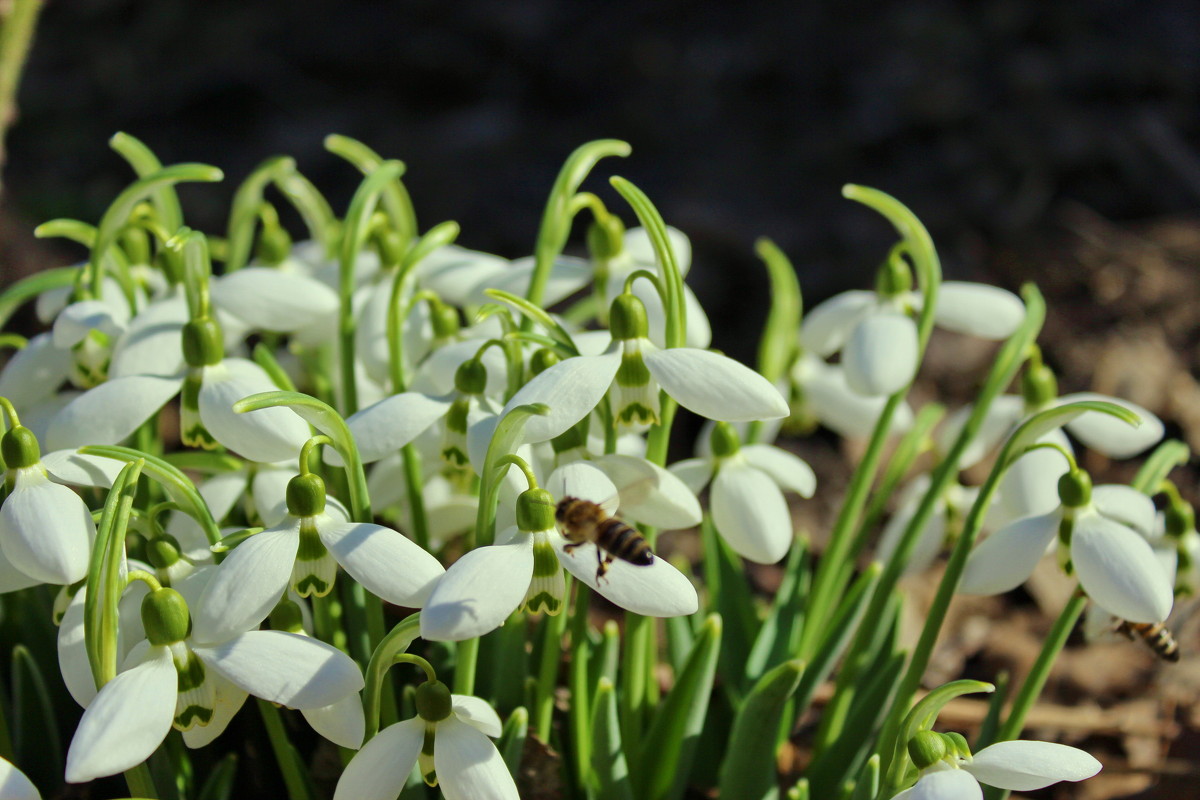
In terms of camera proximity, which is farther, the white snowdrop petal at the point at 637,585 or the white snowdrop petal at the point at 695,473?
the white snowdrop petal at the point at 695,473

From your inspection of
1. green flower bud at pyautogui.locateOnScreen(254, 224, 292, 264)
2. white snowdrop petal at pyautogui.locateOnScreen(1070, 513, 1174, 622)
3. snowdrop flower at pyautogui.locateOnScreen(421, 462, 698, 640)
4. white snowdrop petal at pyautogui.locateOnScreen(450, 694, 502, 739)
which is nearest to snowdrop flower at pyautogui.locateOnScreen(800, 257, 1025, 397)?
white snowdrop petal at pyautogui.locateOnScreen(1070, 513, 1174, 622)

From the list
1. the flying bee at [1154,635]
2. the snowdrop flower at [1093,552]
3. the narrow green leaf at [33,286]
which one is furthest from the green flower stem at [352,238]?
the flying bee at [1154,635]

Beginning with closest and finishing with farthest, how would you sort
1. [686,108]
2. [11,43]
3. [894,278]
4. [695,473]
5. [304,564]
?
[304,564] → [695,473] → [894,278] → [11,43] → [686,108]

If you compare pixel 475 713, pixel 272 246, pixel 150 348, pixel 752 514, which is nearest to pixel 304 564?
pixel 475 713

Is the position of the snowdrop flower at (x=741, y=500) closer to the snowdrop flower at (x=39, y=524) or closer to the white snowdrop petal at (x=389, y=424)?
the white snowdrop petal at (x=389, y=424)

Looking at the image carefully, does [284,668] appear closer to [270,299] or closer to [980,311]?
[270,299]
